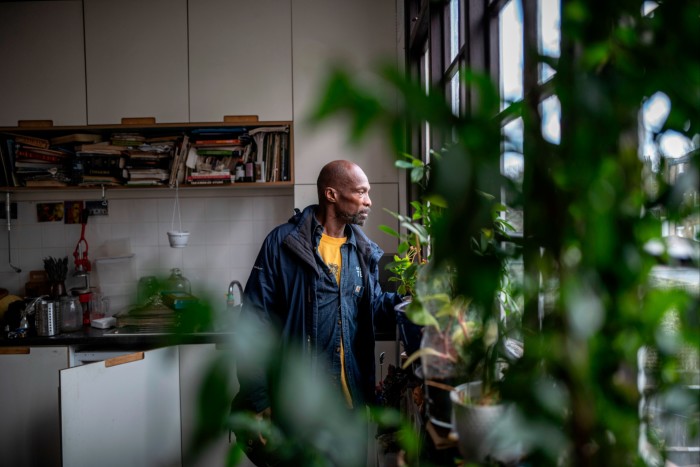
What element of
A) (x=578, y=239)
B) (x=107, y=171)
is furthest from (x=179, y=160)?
(x=578, y=239)

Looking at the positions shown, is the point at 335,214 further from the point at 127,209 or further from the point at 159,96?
the point at 127,209

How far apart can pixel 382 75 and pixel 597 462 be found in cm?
32

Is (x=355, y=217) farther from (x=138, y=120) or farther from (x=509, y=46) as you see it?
(x=138, y=120)

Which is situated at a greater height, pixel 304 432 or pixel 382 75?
pixel 382 75

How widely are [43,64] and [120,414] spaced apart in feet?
7.05

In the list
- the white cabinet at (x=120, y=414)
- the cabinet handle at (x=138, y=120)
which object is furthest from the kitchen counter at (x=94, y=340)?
the cabinet handle at (x=138, y=120)

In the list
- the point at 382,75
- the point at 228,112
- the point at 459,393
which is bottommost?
the point at 459,393

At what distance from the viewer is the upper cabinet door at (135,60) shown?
10.0 feet

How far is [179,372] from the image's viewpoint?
2.72 m

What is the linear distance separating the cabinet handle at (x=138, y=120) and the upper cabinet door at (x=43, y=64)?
264 mm

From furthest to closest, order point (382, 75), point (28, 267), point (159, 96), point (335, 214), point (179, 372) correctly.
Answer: point (28, 267), point (159, 96), point (179, 372), point (335, 214), point (382, 75)

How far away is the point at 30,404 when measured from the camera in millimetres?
2680

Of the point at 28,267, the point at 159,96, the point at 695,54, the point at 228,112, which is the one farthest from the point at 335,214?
the point at 28,267

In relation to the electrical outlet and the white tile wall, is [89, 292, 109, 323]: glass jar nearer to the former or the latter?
the white tile wall
